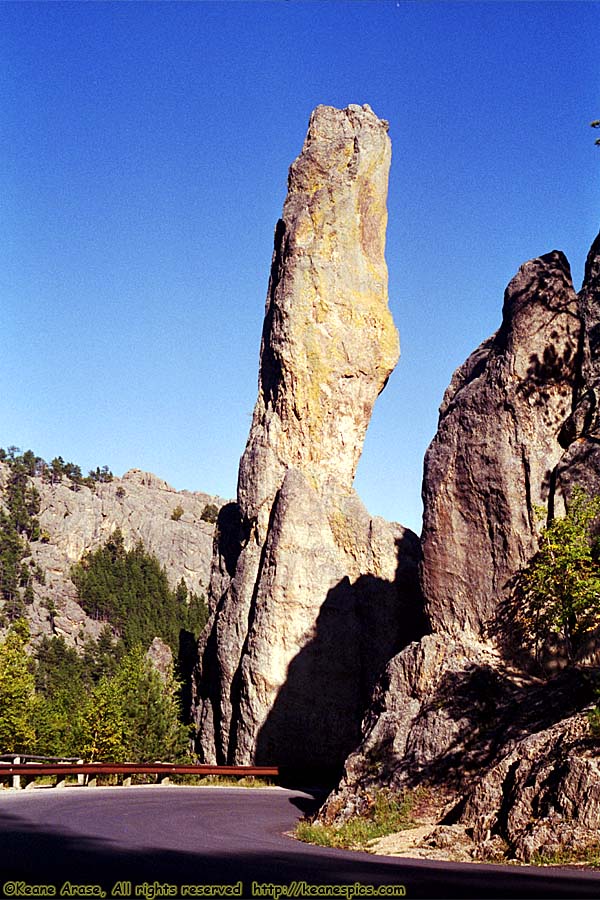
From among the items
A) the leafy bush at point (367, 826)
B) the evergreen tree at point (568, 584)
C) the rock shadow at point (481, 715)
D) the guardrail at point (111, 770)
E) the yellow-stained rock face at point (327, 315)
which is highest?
the yellow-stained rock face at point (327, 315)

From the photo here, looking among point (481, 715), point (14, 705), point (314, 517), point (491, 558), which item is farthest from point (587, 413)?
point (14, 705)

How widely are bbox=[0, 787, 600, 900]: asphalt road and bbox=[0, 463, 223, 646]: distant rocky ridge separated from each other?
108m

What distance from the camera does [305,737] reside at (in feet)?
134

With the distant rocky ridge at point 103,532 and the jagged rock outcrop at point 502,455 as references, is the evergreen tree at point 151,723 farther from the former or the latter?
the distant rocky ridge at point 103,532

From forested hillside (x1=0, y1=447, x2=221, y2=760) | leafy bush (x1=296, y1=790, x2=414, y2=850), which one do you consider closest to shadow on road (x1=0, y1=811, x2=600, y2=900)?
leafy bush (x1=296, y1=790, x2=414, y2=850)

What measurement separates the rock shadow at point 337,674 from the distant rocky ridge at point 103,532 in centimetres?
8696

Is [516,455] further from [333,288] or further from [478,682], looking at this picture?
[333,288]

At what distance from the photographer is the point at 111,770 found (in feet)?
104

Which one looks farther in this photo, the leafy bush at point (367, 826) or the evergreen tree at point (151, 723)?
the evergreen tree at point (151, 723)

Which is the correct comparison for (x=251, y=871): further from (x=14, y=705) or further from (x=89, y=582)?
(x=89, y=582)

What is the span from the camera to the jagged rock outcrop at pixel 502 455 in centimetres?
2850

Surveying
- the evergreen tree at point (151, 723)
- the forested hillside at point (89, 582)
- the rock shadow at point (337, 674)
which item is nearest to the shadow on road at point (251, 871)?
the rock shadow at point (337, 674)

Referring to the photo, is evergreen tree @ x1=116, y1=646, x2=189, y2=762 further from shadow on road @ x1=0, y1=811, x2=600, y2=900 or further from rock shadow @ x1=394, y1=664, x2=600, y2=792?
shadow on road @ x1=0, y1=811, x2=600, y2=900

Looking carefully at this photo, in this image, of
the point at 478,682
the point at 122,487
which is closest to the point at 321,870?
the point at 478,682
